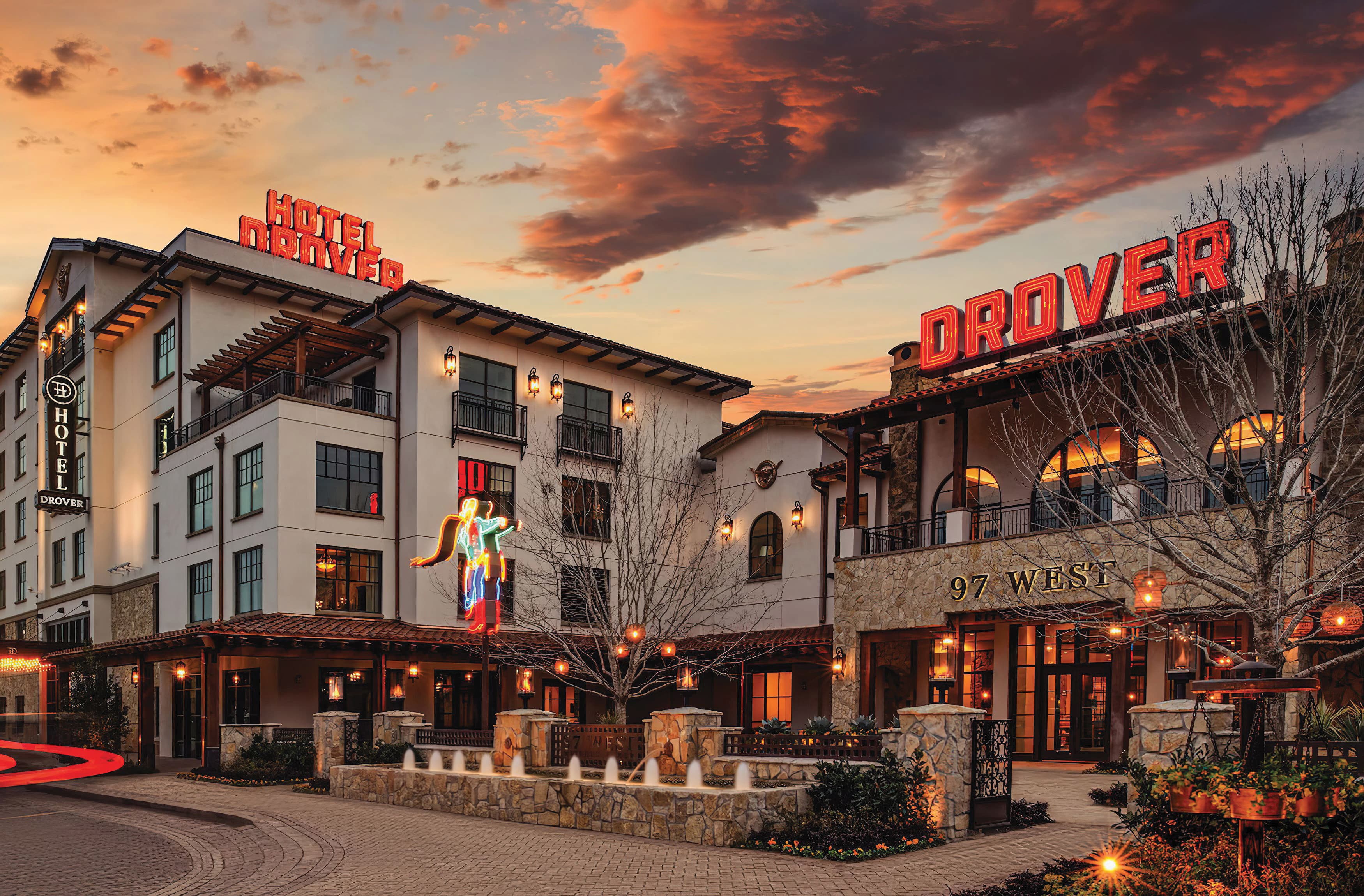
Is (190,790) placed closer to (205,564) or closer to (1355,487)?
(205,564)

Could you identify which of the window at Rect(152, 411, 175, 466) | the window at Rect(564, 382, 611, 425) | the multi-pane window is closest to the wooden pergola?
the window at Rect(152, 411, 175, 466)

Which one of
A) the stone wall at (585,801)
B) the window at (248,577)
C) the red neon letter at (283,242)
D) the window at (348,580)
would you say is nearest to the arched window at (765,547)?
the window at (348,580)

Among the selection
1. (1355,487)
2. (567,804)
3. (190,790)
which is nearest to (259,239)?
(190,790)

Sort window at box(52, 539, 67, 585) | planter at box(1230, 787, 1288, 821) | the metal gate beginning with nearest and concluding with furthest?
planter at box(1230, 787, 1288, 821), the metal gate, window at box(52, 539, 67, 585)

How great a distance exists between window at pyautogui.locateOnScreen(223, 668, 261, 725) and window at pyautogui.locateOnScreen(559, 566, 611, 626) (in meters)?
8.84

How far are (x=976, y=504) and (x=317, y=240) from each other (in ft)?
86.3

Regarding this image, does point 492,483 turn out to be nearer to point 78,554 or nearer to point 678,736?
point 678,736

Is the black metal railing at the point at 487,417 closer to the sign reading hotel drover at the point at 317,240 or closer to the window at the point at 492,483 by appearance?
the window at the point at 492,483

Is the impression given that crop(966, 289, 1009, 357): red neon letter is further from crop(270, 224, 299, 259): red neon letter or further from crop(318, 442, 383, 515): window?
crop(270, 224, 299, 259): red neon letter

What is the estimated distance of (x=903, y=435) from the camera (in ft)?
95.1

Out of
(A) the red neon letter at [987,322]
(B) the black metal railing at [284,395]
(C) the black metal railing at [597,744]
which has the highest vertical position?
(A) the red neon letter at [987,322]

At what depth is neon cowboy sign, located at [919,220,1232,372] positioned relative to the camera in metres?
21.5

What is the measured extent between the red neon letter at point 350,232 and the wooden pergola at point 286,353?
5.83m

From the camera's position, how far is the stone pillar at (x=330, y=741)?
23531 mm
